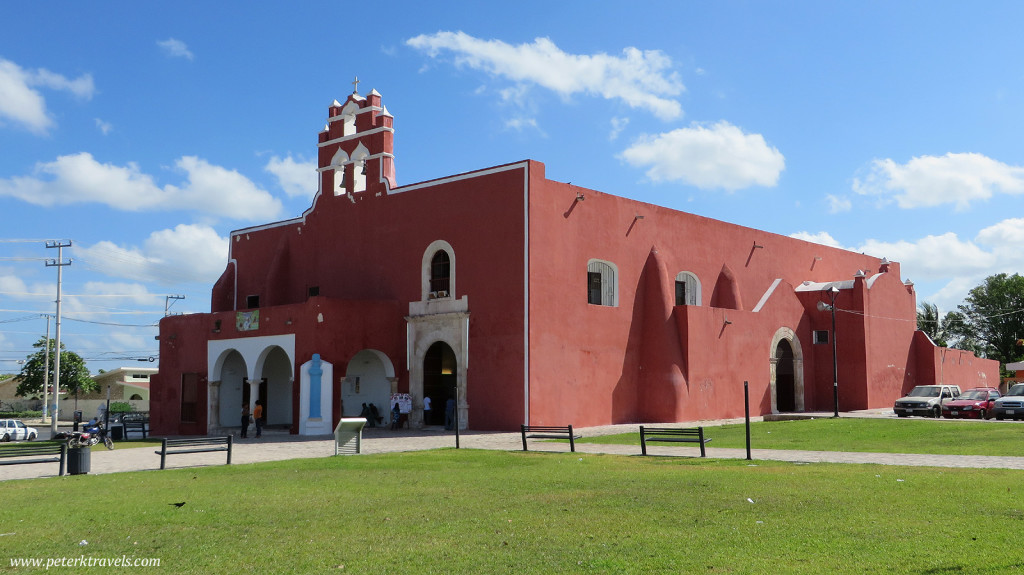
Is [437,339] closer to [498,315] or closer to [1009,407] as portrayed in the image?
[498,315]

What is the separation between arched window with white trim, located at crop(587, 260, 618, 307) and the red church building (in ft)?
0.16

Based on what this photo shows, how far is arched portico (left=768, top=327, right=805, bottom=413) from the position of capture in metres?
33.0

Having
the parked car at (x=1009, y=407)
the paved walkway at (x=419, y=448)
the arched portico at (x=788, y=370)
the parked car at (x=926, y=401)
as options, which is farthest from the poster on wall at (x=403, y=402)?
the parked car at (x=1009, y=407)

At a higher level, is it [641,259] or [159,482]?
[641,259]

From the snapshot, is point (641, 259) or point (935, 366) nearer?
point (641, 259)

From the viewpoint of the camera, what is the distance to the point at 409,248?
27.2m

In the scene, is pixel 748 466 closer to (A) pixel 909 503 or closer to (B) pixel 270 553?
(A) pixel 909 503

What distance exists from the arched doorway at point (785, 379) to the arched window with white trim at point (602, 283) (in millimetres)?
9756

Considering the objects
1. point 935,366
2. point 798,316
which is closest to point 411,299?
point 798,316

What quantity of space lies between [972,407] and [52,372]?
51391 millimetres

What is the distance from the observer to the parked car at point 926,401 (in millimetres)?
27859

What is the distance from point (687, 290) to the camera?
30.6 meters

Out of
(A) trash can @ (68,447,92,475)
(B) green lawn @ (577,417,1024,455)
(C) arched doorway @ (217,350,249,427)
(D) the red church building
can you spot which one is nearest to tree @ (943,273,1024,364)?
(D) the red church building

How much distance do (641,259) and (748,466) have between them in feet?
50.0
